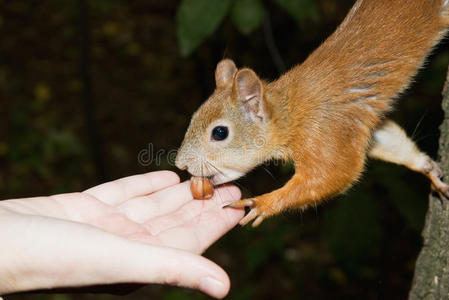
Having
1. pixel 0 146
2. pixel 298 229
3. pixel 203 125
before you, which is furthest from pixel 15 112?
pixel 203 125

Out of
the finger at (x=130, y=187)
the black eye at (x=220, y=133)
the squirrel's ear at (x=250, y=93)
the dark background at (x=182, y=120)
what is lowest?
the dark background at (x=182, y=120)

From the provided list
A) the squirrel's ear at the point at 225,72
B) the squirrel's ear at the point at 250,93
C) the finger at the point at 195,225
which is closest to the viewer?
the finger at the point at 195,225

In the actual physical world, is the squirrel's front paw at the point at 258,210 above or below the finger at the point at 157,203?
below

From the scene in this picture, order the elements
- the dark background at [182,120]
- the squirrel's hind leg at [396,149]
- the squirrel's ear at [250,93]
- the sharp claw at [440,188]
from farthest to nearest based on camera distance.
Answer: the dark background at [182,120] → the squirrel's hind leg at [396,149] → the squirrel's ear at [250,93] → the sharp claw at [440,188]

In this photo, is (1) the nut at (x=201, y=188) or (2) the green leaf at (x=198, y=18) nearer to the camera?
(2) the green leaf at (x=198, y=18)

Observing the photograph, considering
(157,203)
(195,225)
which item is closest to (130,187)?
(157,203)

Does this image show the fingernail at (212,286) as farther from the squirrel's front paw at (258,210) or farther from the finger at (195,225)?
the squirrel's front paw at (258,210)

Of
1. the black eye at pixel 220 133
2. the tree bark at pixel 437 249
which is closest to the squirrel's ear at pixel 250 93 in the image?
the black eye at pixel 220 133

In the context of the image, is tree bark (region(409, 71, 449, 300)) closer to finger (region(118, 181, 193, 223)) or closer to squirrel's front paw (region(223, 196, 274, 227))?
squirrel's front paw (region(223, 196, 274, 227))
